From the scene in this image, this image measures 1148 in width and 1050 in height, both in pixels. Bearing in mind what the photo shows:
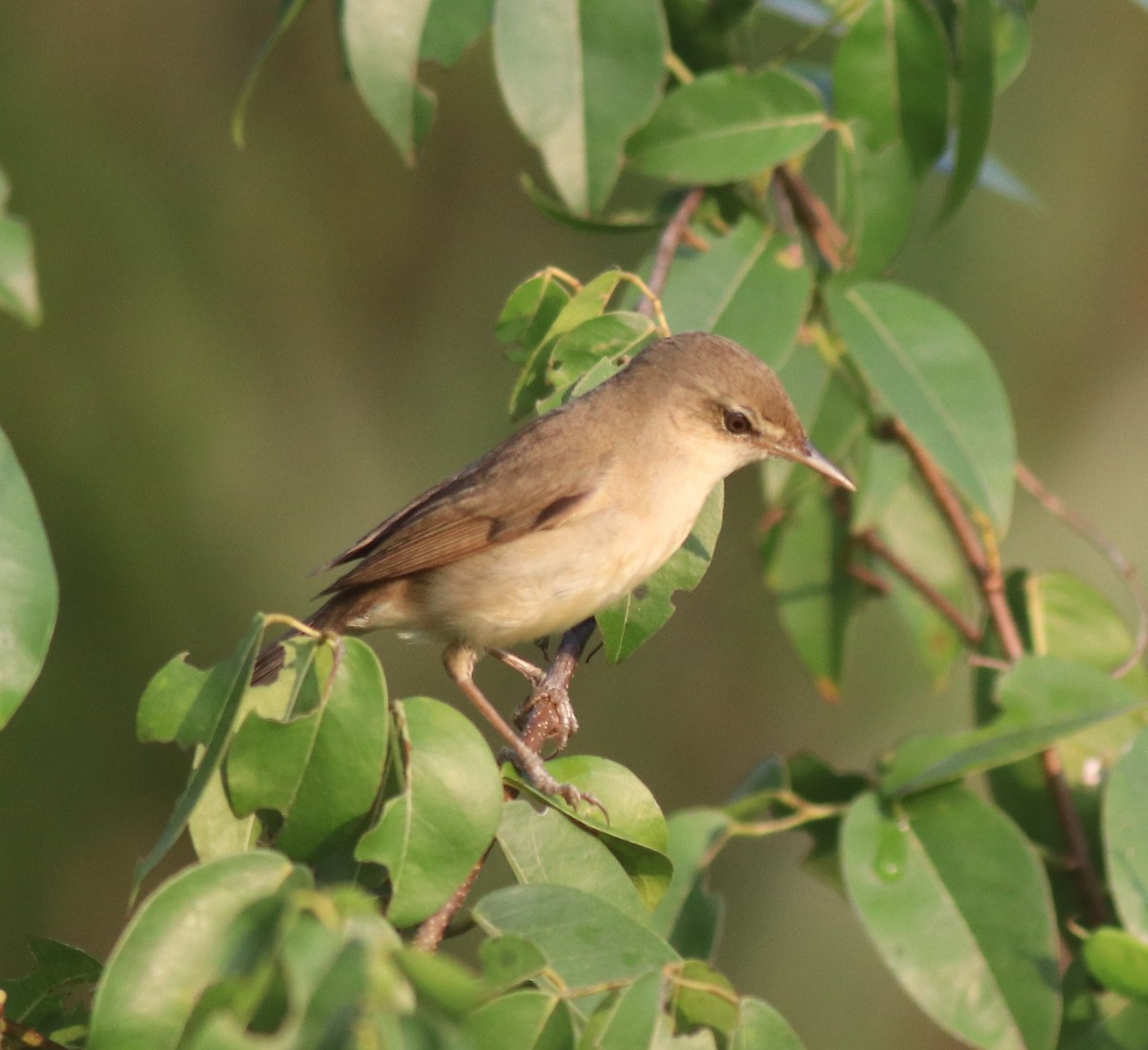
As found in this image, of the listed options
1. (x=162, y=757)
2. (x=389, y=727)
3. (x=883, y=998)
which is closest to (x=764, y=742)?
(x=883, y=998)

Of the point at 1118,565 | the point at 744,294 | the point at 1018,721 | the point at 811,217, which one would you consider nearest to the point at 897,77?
the point at 811,217

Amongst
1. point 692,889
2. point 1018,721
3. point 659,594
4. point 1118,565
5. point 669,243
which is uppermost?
point 669,243

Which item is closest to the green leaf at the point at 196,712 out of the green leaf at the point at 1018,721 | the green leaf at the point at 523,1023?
the green leaf at the point at 523,1023

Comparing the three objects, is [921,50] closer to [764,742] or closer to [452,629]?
[452,629]

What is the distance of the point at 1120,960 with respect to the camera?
2.42 metres

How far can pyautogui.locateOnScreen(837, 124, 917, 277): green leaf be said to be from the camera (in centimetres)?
356

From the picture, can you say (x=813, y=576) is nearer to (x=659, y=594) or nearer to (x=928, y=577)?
(x=928, y=577)

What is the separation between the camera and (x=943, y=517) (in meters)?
4.24

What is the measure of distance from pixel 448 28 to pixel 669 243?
2.37 feet

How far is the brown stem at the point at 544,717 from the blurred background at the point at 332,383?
10.6ft

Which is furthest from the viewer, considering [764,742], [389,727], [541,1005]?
[764,742]

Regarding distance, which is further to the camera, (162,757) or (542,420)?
(162,757)

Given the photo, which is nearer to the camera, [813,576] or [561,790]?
[561,790]

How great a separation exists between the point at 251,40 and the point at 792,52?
4109mm
